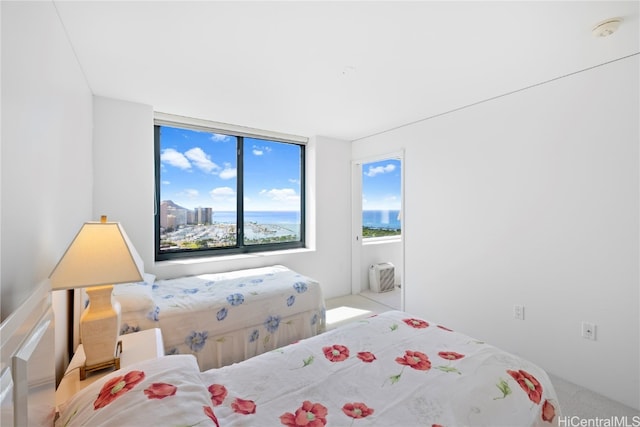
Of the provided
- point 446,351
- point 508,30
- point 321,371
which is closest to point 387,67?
point 508,30

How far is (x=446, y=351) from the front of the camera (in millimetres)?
1393

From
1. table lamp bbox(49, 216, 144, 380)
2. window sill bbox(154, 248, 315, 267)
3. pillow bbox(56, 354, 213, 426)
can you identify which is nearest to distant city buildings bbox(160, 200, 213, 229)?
window sill bbox(154, 248, 315, 267)

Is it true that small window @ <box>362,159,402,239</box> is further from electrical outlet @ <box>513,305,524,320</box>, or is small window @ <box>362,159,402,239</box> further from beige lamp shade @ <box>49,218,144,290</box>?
beige lamp shade @ <box>49,218,144,290</box>

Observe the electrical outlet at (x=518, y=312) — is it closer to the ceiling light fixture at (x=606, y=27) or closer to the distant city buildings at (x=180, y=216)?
the ceiling light fixture at (x=606, y=27)

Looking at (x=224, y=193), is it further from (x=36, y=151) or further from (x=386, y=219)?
(x=386, y=219)

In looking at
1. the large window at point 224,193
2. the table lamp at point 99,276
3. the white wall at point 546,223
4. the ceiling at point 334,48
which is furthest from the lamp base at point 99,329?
the white wall at point 546,223

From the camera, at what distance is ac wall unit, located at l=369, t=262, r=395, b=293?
4.28 meters

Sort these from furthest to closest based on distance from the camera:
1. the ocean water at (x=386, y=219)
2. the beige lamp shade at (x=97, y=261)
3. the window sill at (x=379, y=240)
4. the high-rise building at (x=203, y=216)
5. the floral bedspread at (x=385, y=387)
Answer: the ocean water at (x=386, y=219) < the window sill at (x=379, y=240) < the high-rise building at (x=203, y=216) < the beige lamp shade at (x=97, y=261) < the floral bedspread at (x=385, y=387)

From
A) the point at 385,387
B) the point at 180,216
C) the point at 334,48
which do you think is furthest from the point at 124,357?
the point at 334,48

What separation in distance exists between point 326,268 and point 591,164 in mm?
3008

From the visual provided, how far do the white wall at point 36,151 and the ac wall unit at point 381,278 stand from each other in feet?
11.9

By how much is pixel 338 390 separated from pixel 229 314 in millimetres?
1418

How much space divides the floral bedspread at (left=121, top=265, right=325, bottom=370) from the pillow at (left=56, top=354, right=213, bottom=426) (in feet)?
3.76

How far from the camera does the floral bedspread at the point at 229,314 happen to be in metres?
2.07
